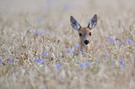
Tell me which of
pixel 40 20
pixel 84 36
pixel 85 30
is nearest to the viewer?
pixel 84 36

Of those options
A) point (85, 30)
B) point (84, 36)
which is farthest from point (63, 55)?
point (85, 30)

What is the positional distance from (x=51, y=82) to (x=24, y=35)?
4026 millimetres

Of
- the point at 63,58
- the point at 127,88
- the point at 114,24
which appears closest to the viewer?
the point at 127,88

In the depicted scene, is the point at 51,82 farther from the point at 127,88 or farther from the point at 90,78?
the point at 127,88

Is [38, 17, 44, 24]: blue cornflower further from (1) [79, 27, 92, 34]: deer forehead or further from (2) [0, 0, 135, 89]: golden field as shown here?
(1) [79, 27, 92, 34]: deer forehead

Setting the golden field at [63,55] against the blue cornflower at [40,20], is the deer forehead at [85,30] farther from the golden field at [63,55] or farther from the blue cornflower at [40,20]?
the blue cornflower at [40,20]

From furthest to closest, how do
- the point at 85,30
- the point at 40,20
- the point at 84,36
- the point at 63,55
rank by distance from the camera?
the point at 40,20
the point at 85,30
the point at 84,36
the point at 63,55

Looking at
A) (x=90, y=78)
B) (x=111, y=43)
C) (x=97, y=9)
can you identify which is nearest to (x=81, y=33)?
(x=111, y=43)

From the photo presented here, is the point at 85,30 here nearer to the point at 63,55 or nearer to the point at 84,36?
the point at 84,36

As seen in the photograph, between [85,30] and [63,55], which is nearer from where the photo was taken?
[63,55]

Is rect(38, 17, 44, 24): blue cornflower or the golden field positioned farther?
rect(38, 17, 44, 24): blue cornflower

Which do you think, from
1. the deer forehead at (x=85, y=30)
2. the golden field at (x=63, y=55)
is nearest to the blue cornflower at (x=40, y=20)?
the golden field at (x=63, y=55)

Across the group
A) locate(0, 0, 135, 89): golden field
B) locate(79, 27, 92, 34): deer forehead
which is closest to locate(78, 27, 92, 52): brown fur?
locate(79, 27, 92, 34): deer forehead

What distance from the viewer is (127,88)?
5773 millimetres
